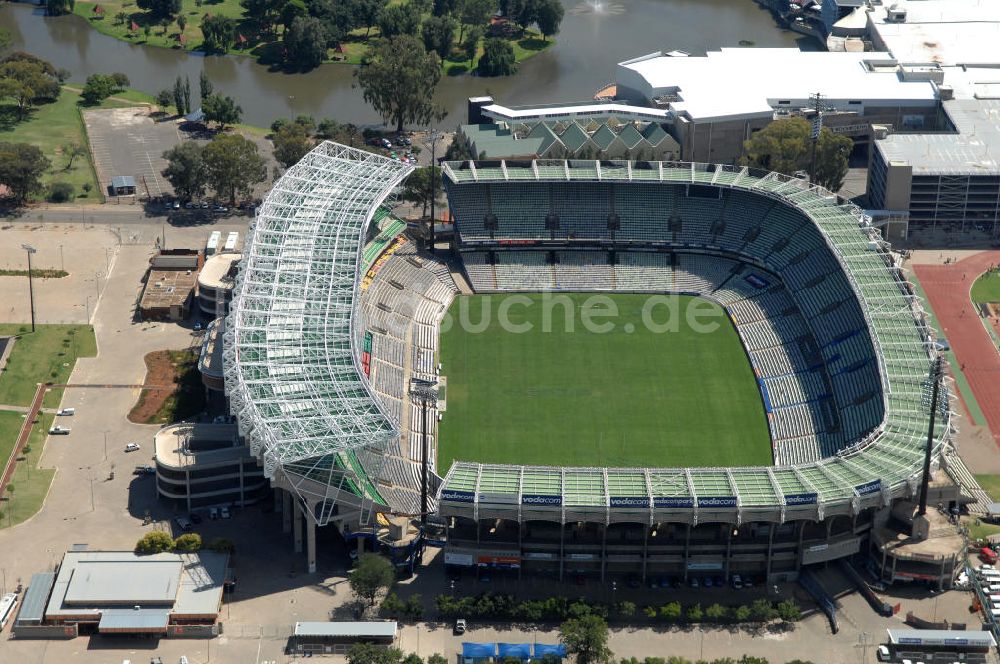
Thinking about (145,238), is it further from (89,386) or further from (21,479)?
(21,479)

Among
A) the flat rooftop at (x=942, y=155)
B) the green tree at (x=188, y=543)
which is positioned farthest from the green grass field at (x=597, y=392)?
the flat rooftop at (x=942, y=155)

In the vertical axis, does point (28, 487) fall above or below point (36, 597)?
below

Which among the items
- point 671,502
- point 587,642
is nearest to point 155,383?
point 671,502

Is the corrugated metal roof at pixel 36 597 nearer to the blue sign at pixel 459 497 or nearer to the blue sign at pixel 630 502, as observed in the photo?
the blue sign at pixel 459 497

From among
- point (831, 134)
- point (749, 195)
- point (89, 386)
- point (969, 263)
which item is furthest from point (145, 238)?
point (969, 263)

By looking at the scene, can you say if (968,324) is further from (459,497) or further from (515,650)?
(515,650)

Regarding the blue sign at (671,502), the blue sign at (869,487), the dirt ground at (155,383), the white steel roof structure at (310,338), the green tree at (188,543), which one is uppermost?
the white steel roof structure at (310,338)

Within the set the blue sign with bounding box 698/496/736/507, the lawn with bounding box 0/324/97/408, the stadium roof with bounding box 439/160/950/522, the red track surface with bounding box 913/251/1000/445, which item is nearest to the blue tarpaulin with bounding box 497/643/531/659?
the stadium roof with bounding box 439/160/950/522
